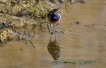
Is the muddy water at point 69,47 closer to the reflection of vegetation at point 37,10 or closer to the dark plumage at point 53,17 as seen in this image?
the dark plumage at point 53,17

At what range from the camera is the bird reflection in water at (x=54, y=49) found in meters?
6.65

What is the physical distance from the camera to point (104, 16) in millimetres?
8484

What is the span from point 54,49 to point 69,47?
0.27m

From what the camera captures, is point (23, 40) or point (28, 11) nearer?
point (23, 40)

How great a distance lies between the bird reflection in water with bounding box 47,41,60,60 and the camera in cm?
665

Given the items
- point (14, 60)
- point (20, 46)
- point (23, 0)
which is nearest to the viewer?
point (14, 60)

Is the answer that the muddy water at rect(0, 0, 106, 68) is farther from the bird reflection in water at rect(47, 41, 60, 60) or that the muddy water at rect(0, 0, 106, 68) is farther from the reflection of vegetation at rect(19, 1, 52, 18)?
the reflection of vegetation at rect(19, 1, 52, 18)

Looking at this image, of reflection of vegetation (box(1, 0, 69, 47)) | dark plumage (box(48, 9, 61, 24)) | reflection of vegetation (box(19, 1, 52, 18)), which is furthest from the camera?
reflection of vegetation (box(19, 1, 52, 18))

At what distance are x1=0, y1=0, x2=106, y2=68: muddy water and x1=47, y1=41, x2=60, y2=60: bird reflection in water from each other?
6 cm

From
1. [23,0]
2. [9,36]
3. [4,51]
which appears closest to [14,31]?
[9,36]

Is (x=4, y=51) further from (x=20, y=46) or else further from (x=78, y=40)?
(x=78, y=40)

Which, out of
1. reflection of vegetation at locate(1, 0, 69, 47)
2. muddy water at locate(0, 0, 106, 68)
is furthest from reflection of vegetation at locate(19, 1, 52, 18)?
muddy water at locate(0, 0, 106, 68)

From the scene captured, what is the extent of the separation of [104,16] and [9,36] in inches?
90.2

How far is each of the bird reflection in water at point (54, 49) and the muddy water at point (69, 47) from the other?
0.19ft
